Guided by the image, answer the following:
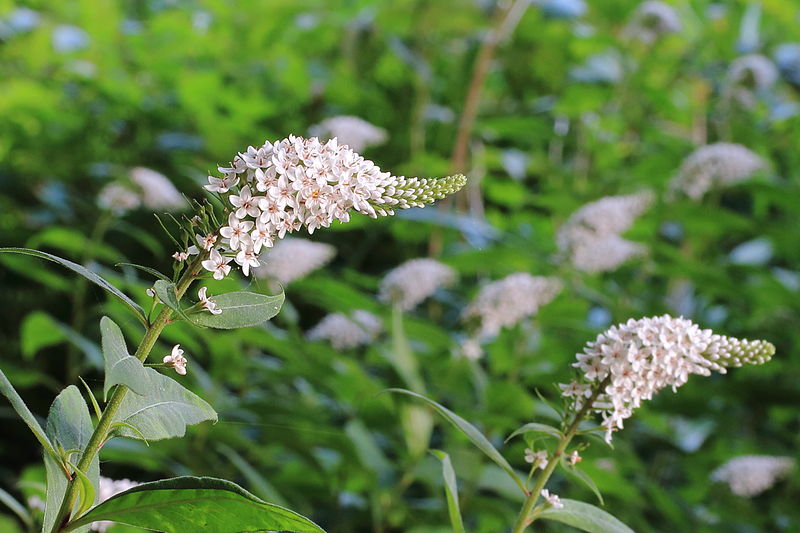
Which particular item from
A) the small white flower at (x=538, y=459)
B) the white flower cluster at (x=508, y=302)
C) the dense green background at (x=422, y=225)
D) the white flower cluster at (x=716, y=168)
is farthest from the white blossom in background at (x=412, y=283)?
the small white flower at (x=538, y=459)

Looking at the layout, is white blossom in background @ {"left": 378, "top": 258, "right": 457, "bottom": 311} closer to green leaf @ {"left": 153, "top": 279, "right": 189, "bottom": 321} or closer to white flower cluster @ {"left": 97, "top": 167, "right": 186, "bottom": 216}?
white flower cluster @ {"left": 97, "top": 167, "right": 186, "bottom": 216}

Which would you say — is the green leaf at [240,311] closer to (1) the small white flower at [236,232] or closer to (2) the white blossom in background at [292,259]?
(1) the small white flower at [236,232]

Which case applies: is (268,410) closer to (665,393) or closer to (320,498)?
(320,498)

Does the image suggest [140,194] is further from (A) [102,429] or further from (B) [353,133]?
(A) [102,429]

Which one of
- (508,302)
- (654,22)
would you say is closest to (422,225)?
(508,302)

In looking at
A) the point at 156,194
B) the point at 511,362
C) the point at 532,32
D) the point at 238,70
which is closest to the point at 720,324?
the point at 511,362

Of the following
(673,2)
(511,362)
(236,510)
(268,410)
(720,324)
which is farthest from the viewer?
(673,2)
